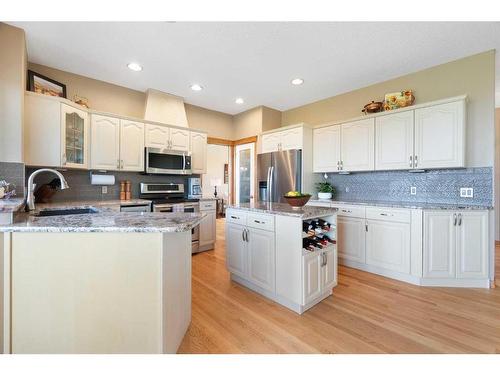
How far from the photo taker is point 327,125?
12.5 ft

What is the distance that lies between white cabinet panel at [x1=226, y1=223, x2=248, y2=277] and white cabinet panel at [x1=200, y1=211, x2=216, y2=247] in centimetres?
124

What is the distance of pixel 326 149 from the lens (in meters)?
3.82

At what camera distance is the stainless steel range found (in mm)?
3488

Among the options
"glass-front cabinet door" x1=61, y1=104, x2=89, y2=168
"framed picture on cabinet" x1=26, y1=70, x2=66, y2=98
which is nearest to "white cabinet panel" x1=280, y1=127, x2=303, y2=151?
"glass-front cabinet door" x1=61, y1=104, x2=89, y2=168

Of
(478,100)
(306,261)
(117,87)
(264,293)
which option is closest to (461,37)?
(478,100)

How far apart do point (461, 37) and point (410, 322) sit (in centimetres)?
280

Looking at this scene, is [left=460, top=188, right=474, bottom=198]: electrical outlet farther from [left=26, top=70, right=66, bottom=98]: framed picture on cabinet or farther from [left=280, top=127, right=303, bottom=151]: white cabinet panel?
[left=26, top=70, right=66, bottom=98]: framed picture on cabinet

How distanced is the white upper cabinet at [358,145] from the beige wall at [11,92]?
3.91 meters

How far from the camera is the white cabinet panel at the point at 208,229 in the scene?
3850 millimetres

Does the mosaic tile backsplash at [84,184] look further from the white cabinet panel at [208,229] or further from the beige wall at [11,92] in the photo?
the white cabinet panel at [208,229]

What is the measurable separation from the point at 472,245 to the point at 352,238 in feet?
3.91

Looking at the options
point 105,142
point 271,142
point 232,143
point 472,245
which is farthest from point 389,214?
point 105,142

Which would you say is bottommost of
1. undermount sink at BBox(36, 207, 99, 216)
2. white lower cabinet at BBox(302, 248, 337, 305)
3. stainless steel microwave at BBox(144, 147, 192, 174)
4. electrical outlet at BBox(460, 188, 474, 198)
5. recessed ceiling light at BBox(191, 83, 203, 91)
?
white lower cabinet at BBox(302, 248, 337, 305)
